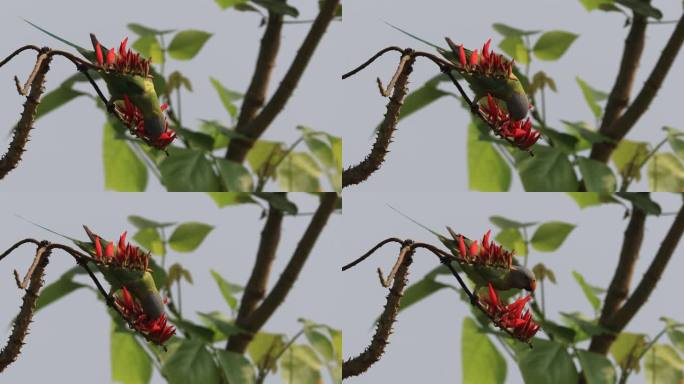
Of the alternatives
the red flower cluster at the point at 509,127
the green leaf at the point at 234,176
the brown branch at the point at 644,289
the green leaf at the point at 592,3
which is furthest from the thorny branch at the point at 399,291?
the green leaf at the point at 592,3

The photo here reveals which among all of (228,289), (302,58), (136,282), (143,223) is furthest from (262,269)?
(136,282)

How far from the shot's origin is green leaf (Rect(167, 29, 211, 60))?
1387mm

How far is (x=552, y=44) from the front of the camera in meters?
1.43

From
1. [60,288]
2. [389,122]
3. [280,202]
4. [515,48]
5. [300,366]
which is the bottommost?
[300,366]

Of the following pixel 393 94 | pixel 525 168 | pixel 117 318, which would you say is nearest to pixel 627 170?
pixel 525 168

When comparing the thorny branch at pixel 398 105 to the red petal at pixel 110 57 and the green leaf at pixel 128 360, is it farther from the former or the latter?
Result: the green leaf at pixel 128 360

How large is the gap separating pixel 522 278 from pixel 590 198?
444 millimetres

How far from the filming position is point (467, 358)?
1.38 meters

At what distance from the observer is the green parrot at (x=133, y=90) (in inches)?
39.2

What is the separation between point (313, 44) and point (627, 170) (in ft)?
1.47

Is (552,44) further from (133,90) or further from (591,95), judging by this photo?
(133,90)

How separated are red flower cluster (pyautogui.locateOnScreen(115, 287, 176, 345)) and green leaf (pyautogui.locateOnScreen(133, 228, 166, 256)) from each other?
0.38m

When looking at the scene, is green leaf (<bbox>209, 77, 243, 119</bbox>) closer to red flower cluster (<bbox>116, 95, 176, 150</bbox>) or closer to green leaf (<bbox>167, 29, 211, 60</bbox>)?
green leaf (<bbox>167, 29, 211, 60</bbox>)

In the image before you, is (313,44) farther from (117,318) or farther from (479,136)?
(117,318)
